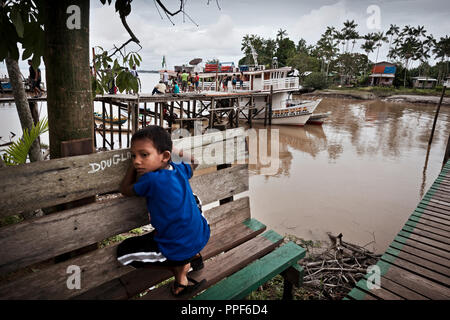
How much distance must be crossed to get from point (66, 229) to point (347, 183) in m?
9.54

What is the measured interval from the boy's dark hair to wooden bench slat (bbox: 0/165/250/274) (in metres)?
0.51

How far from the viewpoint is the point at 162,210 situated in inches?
63.7

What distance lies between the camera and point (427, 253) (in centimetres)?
325

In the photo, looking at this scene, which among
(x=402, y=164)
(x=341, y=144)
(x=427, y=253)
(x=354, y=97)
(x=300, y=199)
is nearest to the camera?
(x=427, y=253)

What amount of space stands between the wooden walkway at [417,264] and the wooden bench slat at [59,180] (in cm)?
248

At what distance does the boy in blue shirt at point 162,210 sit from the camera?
1.60m

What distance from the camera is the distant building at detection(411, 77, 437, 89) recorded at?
48084mm

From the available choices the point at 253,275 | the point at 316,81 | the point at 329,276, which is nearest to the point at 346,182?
the point at 329,276

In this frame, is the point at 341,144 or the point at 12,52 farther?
the point at 341,144

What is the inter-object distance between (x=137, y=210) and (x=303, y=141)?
15.9 meters

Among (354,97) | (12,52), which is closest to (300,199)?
(12,52)

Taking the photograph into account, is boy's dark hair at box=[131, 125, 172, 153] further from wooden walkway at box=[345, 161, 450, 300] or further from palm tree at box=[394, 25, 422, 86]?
palm tree at box=[394, 25, 422, 86]

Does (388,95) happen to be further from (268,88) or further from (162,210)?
(162,210)
